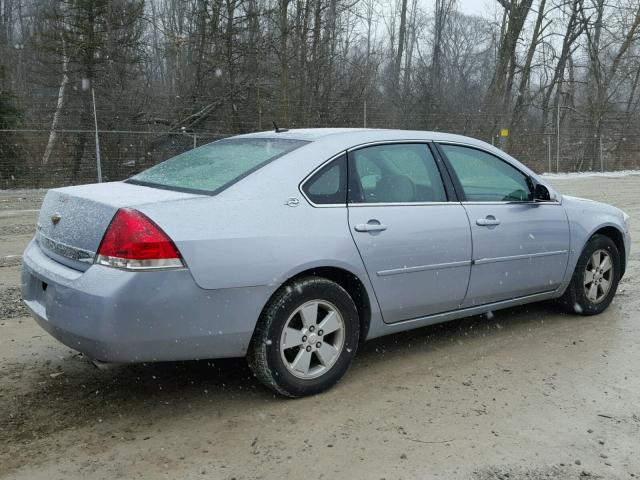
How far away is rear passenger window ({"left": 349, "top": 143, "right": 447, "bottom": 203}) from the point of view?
3973mm

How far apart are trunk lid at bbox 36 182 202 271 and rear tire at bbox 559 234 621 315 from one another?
10.8ft

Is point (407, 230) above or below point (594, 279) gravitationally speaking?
above

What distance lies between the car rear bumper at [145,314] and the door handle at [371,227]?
2.41ft

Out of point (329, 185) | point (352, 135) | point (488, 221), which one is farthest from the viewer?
point (488, 221)

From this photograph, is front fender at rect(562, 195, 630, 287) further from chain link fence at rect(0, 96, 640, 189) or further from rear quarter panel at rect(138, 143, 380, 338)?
chain link fence at rect(0, 96, 640, 189)

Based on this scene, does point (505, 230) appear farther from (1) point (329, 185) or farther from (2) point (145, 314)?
(2) point (145, 314)

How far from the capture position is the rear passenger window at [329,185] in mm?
3719

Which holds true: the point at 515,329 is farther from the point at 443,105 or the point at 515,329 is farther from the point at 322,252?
the point at 443,105

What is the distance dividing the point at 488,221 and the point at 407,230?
0.78 meters

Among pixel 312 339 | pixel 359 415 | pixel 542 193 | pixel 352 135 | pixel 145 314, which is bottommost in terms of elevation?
pixel 359 415

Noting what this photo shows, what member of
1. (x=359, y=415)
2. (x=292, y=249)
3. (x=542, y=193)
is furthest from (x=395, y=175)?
(x=359, y=415)

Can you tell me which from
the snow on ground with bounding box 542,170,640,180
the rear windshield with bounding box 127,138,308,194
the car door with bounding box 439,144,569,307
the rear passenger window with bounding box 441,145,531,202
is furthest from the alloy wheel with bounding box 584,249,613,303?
the snow on ground with bounding box 542,170,640,180

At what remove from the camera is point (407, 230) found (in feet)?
13.0

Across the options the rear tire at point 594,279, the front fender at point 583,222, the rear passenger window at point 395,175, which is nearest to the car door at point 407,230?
the rear passenger window at point 395,175
